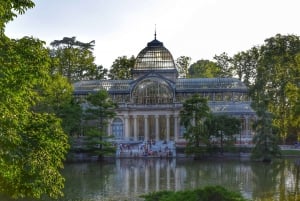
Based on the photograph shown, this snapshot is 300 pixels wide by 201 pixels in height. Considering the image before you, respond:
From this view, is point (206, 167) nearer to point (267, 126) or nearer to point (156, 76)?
point (267, 126)

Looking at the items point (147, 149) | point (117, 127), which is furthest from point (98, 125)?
point (117, 127)

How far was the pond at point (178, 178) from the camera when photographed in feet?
85.0

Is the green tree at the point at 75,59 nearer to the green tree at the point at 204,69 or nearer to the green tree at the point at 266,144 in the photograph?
the green tree at the point at 204,69

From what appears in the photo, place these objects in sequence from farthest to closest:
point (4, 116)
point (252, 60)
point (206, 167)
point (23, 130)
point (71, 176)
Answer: point (252, 60) < point (206, 167) < point (71, 176) < point (23, 130) < point (4, 116)

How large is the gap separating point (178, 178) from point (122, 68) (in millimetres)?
56153

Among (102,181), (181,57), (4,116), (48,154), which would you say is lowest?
(102,181)

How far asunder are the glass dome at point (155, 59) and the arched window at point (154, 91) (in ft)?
17.4

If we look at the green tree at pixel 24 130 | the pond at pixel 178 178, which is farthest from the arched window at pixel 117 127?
the green tree at pixel 24 130

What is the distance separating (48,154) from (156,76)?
53.0 meters

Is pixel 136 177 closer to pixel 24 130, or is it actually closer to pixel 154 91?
pixel 24 130

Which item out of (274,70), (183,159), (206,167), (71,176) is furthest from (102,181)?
(274,70)

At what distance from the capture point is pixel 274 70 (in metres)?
67.9

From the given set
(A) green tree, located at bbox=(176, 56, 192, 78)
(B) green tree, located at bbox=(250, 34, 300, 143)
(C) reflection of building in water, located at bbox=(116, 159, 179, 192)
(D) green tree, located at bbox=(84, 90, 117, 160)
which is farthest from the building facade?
(A) green tree, located at bbox=(176, 56, 192, 78)

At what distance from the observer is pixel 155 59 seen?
70.3 meters
